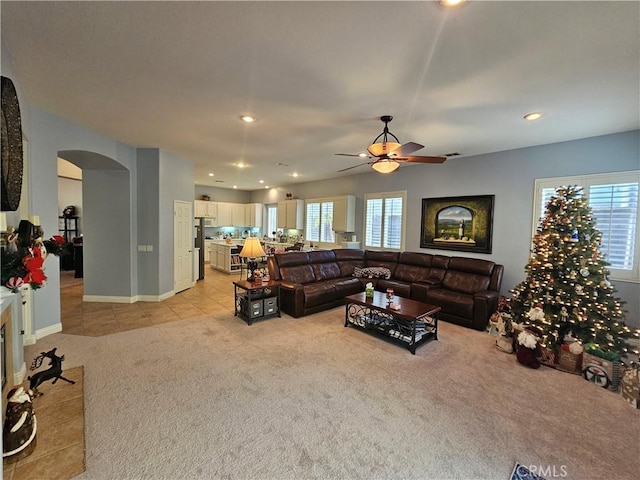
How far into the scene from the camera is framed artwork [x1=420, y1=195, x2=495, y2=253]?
5020mm

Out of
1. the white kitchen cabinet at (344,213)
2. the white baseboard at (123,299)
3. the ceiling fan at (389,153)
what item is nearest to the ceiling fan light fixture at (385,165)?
the ceiling fan at (389,153)

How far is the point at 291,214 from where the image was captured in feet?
28.7

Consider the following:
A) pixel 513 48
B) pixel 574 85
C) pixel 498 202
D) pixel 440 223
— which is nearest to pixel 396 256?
pixel 440 223

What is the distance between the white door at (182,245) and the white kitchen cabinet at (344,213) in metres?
3.52

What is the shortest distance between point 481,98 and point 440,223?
3078mm

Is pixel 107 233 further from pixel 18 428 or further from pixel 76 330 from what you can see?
pixel 18 428

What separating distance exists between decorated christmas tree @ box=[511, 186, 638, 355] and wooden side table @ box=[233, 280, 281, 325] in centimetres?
348

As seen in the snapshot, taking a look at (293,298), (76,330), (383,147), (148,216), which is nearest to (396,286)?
(293,298)

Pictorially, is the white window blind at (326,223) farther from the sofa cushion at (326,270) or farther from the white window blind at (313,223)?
the sofa cushion at (326,270)

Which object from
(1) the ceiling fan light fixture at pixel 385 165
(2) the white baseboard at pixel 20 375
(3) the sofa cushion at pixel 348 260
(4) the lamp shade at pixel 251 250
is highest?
(1) the ceiling fan light fixture at pixel 385 165

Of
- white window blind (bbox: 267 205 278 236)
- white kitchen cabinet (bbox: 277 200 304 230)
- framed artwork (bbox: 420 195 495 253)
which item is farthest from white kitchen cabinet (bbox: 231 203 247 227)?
framed artwork (bbox: 420 195 495 253)

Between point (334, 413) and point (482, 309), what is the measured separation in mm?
2981

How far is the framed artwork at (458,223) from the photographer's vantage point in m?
5.02

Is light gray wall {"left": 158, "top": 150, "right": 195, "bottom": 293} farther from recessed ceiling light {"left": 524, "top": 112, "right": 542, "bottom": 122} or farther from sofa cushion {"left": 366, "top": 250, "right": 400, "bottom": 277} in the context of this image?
recessed ceiling light {"left": 524, "top": 112, "right": 542, "bottom": 122}
